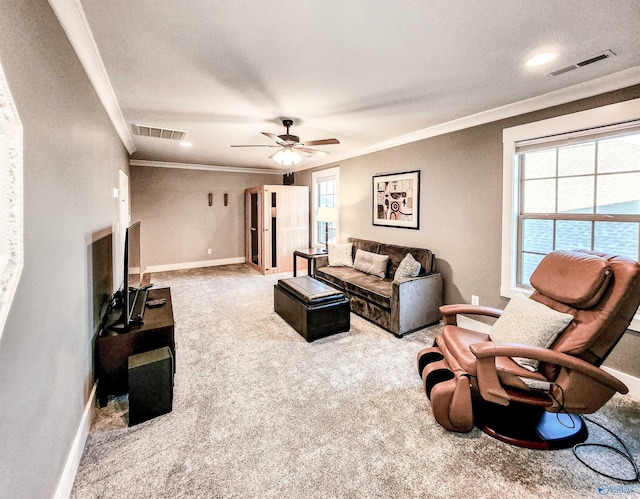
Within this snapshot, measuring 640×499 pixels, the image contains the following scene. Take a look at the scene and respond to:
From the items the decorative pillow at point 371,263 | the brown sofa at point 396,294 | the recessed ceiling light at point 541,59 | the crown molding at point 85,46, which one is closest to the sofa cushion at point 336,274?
the brown sofa at point 396,294

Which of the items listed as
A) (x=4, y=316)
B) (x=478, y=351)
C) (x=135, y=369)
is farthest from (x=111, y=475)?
(x=478, y=351)

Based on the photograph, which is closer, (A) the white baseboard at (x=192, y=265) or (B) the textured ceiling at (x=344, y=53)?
(B) the textured ceiling at (x=344, y=53)

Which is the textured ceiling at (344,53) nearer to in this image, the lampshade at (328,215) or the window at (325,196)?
the lampshade at (328,215)

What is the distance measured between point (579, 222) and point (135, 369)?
146 inches

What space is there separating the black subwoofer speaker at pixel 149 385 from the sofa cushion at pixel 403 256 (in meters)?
2.92

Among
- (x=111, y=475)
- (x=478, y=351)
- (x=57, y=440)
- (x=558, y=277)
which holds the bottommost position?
(x=111, y=475)

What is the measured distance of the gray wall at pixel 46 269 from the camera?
1054mm

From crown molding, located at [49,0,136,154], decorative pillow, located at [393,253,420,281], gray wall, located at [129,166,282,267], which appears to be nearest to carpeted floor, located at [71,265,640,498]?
decorative pillow, located at [393,253,420,281]

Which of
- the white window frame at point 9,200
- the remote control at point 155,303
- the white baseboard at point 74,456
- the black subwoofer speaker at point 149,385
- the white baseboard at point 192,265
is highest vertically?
the white window frame at point 9,200

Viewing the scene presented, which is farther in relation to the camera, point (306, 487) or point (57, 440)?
point (306, 487)

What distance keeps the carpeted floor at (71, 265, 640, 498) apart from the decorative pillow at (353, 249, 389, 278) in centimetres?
147

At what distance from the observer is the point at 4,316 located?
0.91m

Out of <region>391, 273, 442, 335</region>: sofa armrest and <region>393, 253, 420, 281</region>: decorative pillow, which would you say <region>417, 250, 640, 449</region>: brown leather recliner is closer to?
<region>391, 273, 442, 335</region>: sofa armrest

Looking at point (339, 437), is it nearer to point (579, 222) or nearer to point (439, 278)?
point (439, 278)
